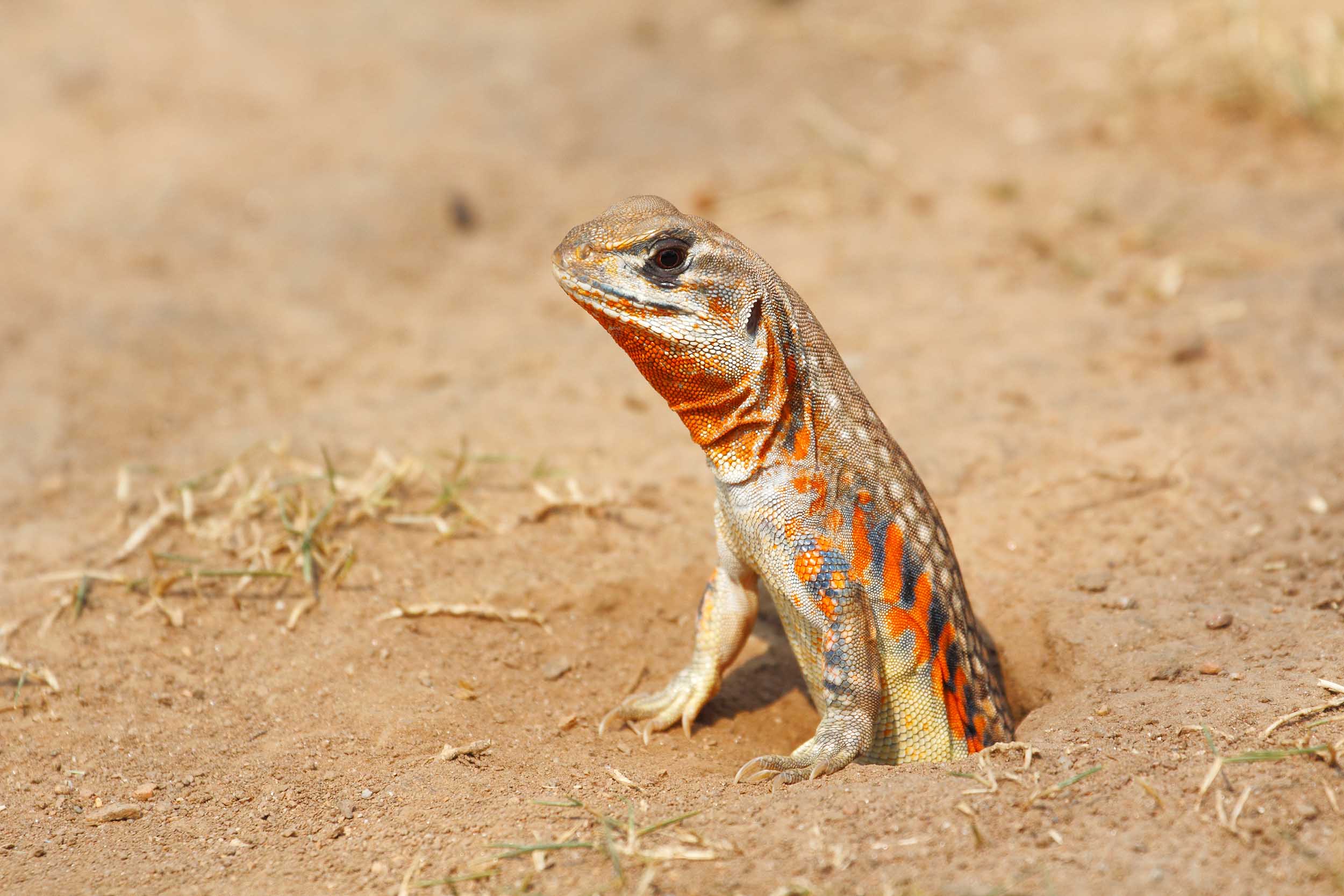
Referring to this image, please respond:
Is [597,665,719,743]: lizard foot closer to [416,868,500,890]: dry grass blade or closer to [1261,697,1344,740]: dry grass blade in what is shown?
[416,868,500,890]: dry grass blade

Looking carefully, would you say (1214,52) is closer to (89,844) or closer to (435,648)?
(435,648)

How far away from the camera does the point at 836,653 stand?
398cm

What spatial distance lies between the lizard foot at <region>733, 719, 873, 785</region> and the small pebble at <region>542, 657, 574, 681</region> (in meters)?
→ 1.14

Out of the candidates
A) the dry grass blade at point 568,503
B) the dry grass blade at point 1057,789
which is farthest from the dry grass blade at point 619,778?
the dry grass blade at point 568,503

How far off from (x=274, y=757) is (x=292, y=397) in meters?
3.50

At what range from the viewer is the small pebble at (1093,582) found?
16.7 feet

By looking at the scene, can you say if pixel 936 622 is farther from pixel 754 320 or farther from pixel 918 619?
pixel 754 320

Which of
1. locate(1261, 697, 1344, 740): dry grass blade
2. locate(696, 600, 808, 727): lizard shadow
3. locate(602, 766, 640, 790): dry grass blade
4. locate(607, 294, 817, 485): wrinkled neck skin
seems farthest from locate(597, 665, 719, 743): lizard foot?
locate(1261, 697, 1344, 740): dry grass blade

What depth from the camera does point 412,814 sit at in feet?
12.6

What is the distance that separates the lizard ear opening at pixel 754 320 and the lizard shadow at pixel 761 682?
60.2 inches

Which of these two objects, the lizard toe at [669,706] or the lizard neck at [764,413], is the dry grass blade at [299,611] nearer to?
the lizard toe at [669,706]

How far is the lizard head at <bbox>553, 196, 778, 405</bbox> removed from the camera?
154 inches

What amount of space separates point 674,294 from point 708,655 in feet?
4.82

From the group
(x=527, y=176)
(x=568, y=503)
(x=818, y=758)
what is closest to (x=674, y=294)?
(x=818, y=758)
